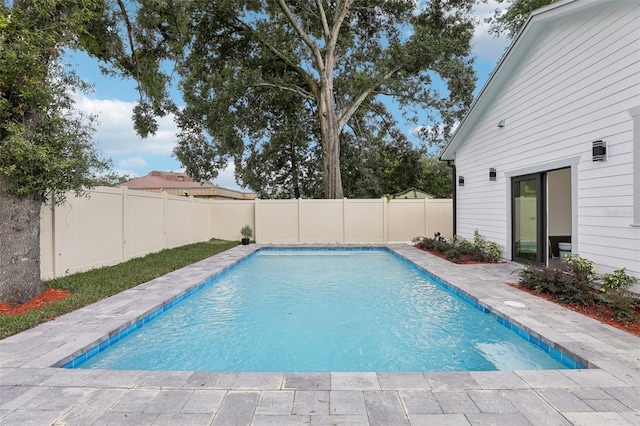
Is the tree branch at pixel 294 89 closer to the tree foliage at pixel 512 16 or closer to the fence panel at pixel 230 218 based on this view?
the fence panel at pixel 230 218

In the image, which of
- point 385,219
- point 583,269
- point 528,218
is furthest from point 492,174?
point 385,219

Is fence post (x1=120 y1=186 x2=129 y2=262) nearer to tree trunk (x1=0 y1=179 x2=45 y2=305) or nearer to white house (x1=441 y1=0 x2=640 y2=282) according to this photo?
tree trunk (x1=0 y1=179 x2=45 y2=305)

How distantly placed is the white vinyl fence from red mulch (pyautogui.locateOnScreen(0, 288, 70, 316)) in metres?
1.78

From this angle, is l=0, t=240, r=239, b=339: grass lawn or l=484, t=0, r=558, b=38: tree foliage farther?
l=484, t=0, r=558, b=38: tree foliage

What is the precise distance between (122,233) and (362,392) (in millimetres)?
7242

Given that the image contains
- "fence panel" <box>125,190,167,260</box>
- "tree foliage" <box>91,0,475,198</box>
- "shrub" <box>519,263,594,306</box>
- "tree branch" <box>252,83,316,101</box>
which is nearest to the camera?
"shrub" <box>519,263,594,306</box>

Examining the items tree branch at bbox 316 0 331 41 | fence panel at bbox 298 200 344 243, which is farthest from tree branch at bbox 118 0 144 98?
tree branch at bbox 316 0 331 41

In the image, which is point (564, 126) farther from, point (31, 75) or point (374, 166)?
point (374, 166)

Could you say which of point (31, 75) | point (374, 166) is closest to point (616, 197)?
point (31, 75)

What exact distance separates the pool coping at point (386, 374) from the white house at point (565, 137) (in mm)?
1658

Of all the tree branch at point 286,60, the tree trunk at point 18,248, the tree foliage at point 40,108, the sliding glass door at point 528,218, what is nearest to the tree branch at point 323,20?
the tree branch at point 286,60

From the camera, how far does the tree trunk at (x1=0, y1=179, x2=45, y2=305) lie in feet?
14.3

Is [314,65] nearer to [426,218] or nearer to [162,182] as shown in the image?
[426,218]

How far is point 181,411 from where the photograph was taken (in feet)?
7.16
